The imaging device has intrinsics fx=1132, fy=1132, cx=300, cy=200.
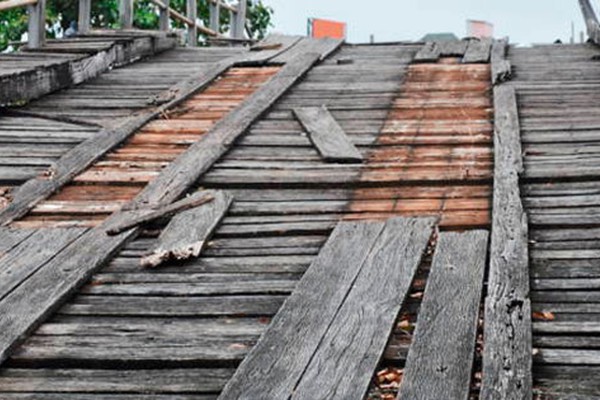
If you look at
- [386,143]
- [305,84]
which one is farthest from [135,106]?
[386,143]

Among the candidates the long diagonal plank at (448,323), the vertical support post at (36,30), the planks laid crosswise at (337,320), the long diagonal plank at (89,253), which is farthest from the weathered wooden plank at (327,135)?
the vertical support post at (36,30)

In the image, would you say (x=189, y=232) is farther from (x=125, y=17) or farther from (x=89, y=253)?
(x=125, y=17)

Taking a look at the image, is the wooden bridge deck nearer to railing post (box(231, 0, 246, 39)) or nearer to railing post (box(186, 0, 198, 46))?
railing post (box(186, 0, 198, 46))

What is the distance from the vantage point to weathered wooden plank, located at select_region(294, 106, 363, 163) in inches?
240

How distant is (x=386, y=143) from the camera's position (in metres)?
6.55

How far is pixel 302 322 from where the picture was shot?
141 inches

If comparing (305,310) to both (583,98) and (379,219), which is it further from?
(583,98)

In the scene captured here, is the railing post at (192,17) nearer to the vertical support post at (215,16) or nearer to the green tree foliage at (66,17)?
the vertical support post at (215,16)

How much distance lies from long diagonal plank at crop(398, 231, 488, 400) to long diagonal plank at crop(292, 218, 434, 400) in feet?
0.31

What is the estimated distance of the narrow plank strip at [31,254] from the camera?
409 centimetres

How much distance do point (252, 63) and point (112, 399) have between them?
277 inches

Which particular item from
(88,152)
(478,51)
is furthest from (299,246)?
(478,51)

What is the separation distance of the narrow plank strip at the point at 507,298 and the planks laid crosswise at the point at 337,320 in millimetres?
301

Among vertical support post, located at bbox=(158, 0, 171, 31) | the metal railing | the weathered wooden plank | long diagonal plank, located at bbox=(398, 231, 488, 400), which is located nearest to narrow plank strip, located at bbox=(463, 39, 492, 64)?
the weathered wooden plank
